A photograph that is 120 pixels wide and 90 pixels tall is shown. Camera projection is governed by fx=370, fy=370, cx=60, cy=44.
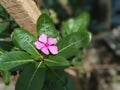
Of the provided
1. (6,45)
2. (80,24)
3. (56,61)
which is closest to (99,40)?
(80,24)

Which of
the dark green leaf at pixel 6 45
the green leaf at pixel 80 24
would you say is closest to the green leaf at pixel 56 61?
the dark green leaf at pixel 6 45

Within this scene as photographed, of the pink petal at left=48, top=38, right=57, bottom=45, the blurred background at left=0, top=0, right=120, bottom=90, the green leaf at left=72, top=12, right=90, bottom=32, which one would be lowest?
the blurred background at left=0, top=0, right=120, bottom=90

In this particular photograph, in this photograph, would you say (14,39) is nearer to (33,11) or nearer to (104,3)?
(33,11)

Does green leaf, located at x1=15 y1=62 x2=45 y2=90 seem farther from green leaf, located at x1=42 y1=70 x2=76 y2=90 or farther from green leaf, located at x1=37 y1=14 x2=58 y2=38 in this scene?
green leaf, located at x1=37 y1=14 x2=58 y2=38

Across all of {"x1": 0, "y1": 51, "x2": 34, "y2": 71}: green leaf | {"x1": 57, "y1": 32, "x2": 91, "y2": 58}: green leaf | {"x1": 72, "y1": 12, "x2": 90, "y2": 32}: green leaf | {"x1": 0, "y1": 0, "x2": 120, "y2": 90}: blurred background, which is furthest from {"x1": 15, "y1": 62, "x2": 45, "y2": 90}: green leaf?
{"x1": 0, "y1": 0, "x2": 120, "y2": 90}: blurred background

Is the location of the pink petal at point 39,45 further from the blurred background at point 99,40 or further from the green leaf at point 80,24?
the blurred background at point 99,40

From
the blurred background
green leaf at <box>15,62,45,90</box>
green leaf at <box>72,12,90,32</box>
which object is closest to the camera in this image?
green leaf at <box>15,62,45,90</box>

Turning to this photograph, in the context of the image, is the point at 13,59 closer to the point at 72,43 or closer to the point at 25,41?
the point at 25,41
